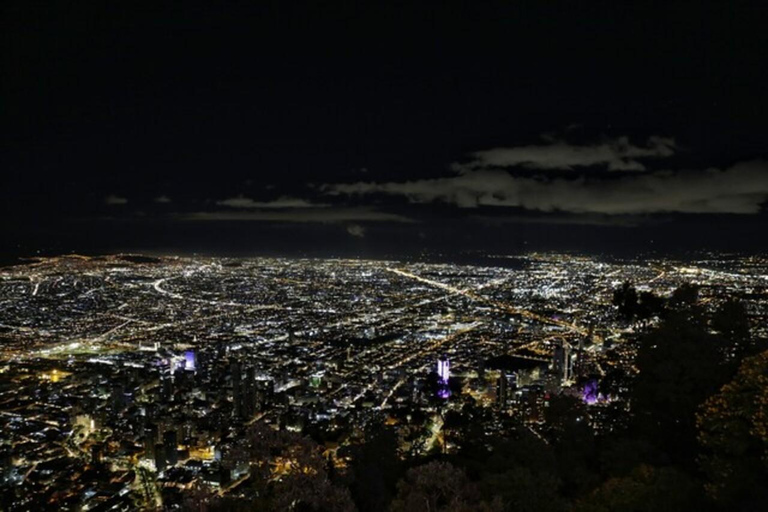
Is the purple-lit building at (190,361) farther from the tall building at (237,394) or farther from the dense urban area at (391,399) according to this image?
the tall building at (237,394)

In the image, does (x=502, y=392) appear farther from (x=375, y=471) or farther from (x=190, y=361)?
(x=190, y=361)

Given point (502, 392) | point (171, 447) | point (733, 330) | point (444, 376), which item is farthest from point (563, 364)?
point (171, 447)

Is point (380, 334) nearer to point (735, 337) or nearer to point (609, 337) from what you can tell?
point (609, 337)

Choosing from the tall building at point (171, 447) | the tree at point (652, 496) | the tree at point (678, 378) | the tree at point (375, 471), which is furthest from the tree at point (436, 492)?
the tall building at point (171, 447)

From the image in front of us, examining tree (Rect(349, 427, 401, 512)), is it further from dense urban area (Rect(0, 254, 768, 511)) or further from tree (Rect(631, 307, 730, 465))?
tree (Rect(631, 307, 730, 465))

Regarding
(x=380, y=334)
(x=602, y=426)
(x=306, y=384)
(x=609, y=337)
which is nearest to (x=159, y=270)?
(x=380, y=334)

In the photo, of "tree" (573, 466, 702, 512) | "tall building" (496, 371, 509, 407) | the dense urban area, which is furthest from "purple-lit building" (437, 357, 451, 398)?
"tree" (573, 466, 702, 512)
